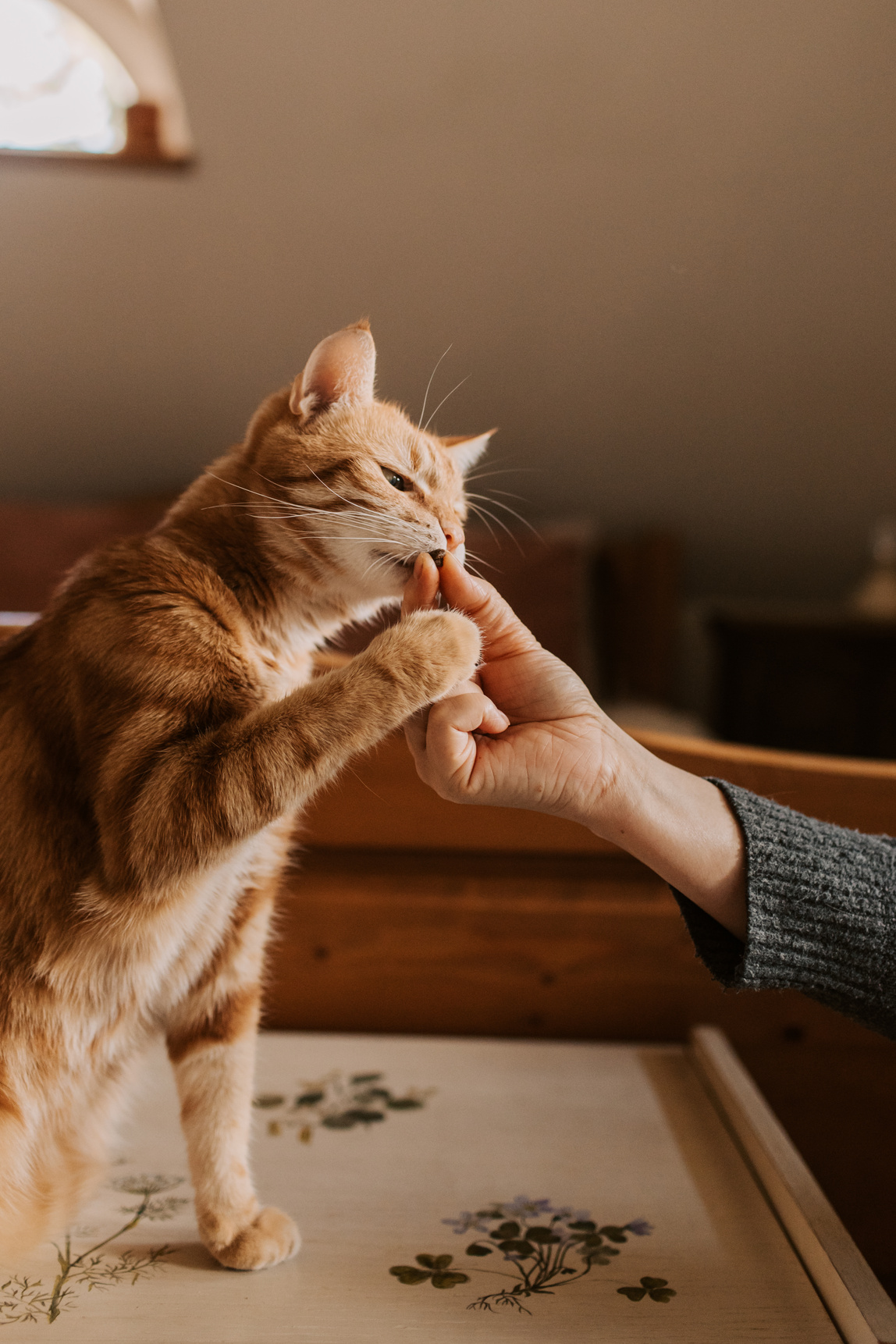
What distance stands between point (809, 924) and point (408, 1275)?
1.29 feet

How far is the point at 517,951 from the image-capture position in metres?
1.16

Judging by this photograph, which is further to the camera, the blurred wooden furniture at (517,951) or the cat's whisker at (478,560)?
the blurred wooden furniture at (517,951)

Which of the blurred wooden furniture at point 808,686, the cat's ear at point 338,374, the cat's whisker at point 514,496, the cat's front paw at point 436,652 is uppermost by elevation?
the cat's ear at point 338,374

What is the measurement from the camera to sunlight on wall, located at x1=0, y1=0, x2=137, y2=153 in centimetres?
129

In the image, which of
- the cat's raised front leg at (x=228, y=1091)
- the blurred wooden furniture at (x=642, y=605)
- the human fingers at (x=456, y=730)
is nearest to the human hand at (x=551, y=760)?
the human fingers at (x=456, y=730)

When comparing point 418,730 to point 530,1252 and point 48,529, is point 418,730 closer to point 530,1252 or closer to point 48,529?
point 530,1252

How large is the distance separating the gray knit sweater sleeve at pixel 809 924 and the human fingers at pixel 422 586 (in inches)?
11.9

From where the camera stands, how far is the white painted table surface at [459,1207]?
2.14 ft

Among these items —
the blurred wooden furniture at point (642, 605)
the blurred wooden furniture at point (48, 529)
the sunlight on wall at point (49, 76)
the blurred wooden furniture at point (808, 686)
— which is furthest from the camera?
the blurred wooden furniture at point (642, 605)

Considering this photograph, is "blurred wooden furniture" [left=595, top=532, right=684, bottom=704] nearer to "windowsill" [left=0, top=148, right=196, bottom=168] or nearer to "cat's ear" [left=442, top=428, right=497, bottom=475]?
"windowsill" [left=0, top=148, right=196, bottom=168]

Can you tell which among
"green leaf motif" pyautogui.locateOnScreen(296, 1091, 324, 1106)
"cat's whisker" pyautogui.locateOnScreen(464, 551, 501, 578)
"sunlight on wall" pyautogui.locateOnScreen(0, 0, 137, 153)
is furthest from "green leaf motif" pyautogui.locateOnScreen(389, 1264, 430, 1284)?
"sunlight on wall" pyautogui.locateOnScreen(0, 0, 137, 153)

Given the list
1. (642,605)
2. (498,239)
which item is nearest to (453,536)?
(498,239)

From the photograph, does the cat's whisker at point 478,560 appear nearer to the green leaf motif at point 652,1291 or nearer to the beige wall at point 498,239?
the beige wall at point 498,239

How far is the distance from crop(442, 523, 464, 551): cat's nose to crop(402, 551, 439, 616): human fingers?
0.10 ft
